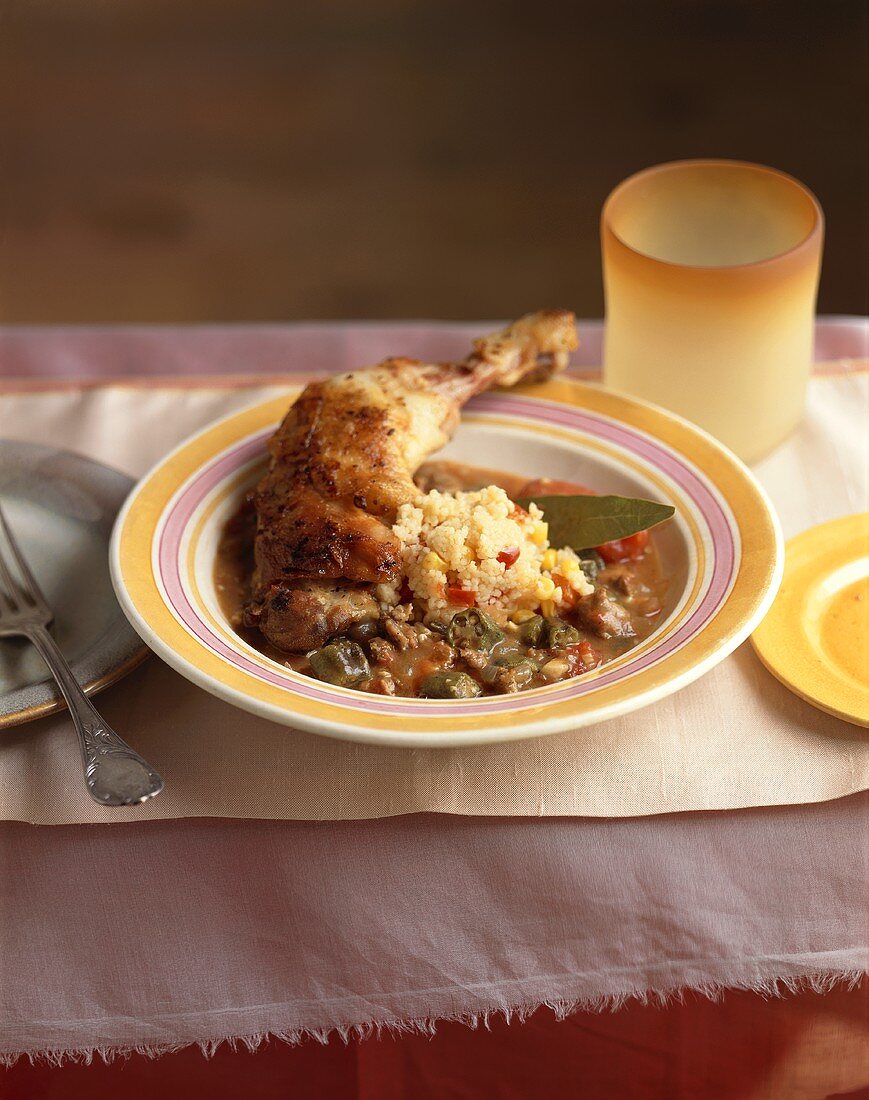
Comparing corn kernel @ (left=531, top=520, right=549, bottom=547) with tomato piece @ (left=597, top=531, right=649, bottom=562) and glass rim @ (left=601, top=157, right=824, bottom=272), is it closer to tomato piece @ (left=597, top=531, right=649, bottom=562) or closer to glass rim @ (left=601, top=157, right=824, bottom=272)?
tomato piece @ (left=597, top=531, right=649, bottom=562)

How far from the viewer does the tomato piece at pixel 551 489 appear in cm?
242

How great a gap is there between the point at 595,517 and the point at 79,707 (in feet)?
2.98

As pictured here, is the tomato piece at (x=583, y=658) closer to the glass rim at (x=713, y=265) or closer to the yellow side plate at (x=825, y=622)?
the yellow side plate at (x=825, y=622)

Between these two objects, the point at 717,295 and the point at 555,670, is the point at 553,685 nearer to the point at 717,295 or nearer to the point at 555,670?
the point at 555,670

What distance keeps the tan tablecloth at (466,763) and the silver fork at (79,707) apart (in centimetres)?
9

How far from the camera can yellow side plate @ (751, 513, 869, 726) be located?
198 centimetres

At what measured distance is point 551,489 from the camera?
2.42m

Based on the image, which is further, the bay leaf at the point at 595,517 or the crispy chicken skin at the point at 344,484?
the bay leaf at the point at 595,517

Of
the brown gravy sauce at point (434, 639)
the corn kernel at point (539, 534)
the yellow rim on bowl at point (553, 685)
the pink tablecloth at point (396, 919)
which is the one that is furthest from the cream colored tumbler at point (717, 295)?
the pink tablecloth at point (396, 919)

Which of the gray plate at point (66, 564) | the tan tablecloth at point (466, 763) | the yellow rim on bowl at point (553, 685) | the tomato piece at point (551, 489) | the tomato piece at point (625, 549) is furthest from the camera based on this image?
the tomato piece at point (551, 489)

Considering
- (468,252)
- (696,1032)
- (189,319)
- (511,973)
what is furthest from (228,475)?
(468,252)

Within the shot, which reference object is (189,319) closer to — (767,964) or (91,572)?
(91,572)

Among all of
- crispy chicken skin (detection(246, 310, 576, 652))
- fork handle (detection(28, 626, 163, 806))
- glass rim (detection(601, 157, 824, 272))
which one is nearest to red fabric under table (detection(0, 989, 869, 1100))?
fork handle (detection(28, 626, 163, 806))

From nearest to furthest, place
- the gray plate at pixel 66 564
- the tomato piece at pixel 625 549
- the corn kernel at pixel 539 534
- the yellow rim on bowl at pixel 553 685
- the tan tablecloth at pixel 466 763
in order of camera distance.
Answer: the yellow rim on bowl at pixel 553 685, the tan tablecloth at pixel 466 763, the gray plate at pixel 66 564, the corn kernel at pixel 539 534, the tomato piece at pixel 625 549
